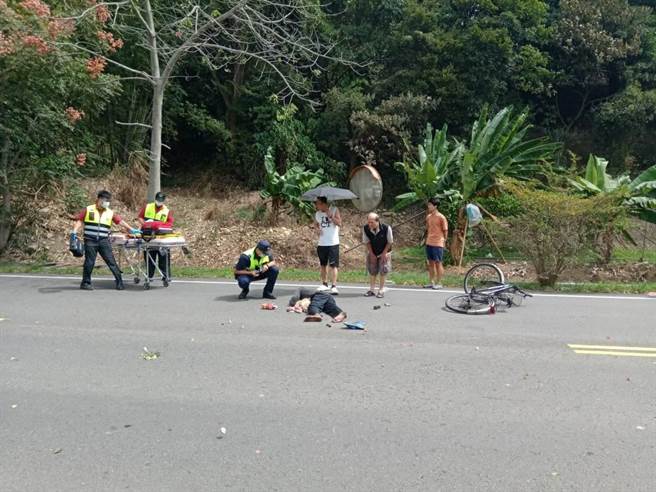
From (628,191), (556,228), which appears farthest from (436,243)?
(628,191)

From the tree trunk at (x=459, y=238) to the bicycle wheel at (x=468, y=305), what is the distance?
624 centimetres

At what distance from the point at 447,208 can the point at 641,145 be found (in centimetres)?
1643

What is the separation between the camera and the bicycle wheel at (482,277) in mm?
9992

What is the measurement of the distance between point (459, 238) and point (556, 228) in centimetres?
425

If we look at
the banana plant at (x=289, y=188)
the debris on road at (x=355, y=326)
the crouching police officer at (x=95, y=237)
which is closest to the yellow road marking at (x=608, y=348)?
the debris on road at (x=355, y=326)

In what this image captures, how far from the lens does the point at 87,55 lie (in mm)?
16234

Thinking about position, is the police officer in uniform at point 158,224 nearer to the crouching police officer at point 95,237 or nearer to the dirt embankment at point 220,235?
the crouching police officer at point 95,237

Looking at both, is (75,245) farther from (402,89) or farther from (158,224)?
(402,89)

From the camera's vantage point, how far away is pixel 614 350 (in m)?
6.93

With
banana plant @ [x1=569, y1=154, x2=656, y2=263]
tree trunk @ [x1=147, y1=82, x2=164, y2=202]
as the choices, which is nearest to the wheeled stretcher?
tree trunk @ [x1=147, y1=82, x2=164, y2=202]

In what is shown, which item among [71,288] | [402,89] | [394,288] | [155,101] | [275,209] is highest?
[402,89]

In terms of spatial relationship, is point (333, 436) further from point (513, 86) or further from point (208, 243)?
point (513, 86)

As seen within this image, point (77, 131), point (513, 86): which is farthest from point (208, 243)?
point (513, 86)

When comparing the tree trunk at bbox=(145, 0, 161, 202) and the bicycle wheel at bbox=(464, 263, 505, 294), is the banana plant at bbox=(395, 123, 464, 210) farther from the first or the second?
the tree trunk at bbox=(145, 0, 161, 202)
